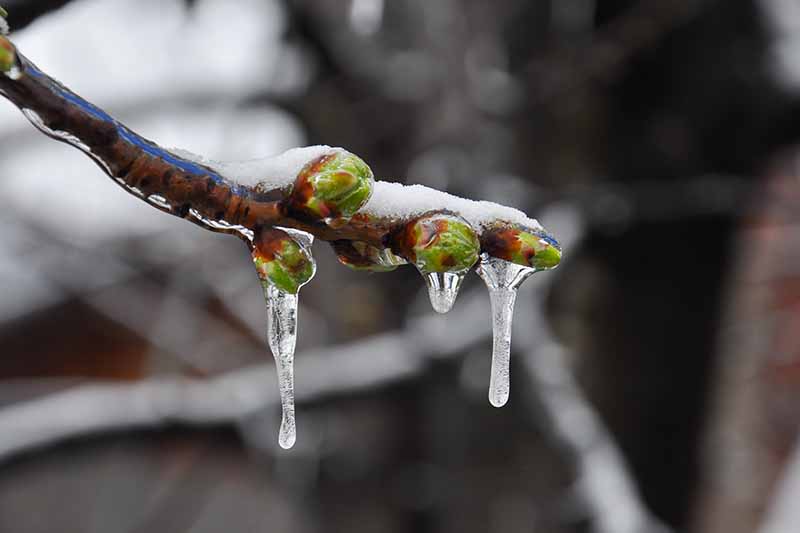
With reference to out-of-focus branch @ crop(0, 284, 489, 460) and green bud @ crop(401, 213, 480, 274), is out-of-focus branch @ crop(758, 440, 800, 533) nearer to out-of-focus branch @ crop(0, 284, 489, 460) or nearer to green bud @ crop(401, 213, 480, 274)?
out-of-focus branch @ crop(0, 284, 489, 460)

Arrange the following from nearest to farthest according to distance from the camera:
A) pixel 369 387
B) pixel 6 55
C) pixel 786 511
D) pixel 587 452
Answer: pixel 6 55 < pixel 587 452 < pixel 369 387 < pixel 786 511

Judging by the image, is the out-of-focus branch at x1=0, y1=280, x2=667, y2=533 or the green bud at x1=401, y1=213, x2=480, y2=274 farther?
the out-of-focus branch at x1=0, y1=280, x2=667, y2=533

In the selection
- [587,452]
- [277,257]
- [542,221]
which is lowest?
[277,257]

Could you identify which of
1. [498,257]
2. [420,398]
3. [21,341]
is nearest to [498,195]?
[420,398]

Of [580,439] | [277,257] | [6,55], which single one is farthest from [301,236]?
[580,439]

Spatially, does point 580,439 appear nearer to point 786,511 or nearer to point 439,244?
point 786,511

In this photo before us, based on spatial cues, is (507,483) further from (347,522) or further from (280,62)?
(280,62)

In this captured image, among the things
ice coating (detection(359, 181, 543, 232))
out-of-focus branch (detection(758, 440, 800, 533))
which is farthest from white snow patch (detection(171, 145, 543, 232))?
out-of-focus branch (detection(758, 440, 800, 533))
